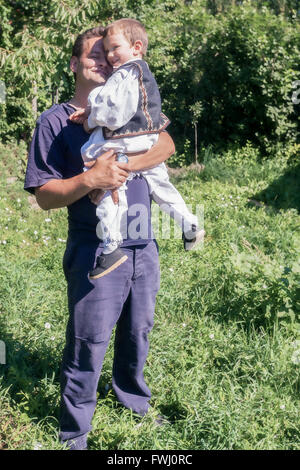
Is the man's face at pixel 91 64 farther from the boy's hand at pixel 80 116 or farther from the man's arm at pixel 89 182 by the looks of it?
the man's arm at pixel 89 182

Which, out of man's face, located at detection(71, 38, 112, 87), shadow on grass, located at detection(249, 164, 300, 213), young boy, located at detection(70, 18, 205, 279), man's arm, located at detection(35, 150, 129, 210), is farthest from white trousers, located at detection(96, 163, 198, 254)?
shadow on grass, located at detection(249, 164, 300, 213)

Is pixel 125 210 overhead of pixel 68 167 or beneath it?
beneath

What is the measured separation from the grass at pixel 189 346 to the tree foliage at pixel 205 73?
2.80 meters

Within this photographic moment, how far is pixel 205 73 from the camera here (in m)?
10.6

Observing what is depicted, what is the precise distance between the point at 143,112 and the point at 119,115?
0.16 metres

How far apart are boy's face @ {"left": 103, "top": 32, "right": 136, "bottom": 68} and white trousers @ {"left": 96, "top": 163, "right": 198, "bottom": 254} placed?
1.63ft

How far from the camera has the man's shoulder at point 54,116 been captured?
92.4 inches

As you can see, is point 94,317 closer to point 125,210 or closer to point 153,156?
point 125,210

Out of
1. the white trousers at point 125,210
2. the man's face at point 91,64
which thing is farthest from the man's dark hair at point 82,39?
the white trousers at point 125,210

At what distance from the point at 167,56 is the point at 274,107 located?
2.89 m

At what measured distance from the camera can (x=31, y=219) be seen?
6.06 meters

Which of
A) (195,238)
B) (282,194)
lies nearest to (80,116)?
(195,238)
